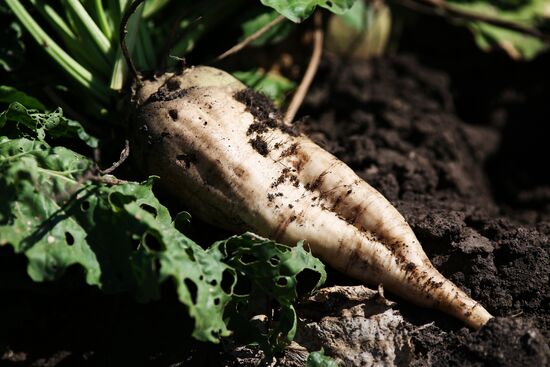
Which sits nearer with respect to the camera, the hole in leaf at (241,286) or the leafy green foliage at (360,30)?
the hole in leaf at (241,286)

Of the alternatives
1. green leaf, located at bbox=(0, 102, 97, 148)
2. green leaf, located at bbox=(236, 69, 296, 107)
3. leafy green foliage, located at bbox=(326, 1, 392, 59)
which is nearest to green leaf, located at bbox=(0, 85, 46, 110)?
green leaf, located at bbox=(0, 102, 97, 148)

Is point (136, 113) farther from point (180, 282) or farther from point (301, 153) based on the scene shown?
point (180, 282)

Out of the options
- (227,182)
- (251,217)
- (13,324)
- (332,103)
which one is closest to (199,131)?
(227,182)

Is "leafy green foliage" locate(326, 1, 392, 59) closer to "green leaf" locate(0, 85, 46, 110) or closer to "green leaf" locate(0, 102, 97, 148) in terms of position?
"green leaf" locate(0, 102, 97, 148)

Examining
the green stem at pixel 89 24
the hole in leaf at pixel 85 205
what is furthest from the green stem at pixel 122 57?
the hole in leaf at pixel 85 205

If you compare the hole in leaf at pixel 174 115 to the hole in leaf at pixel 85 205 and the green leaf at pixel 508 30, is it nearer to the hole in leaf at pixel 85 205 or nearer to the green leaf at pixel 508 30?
the hole in leaf at pixel 85 205
